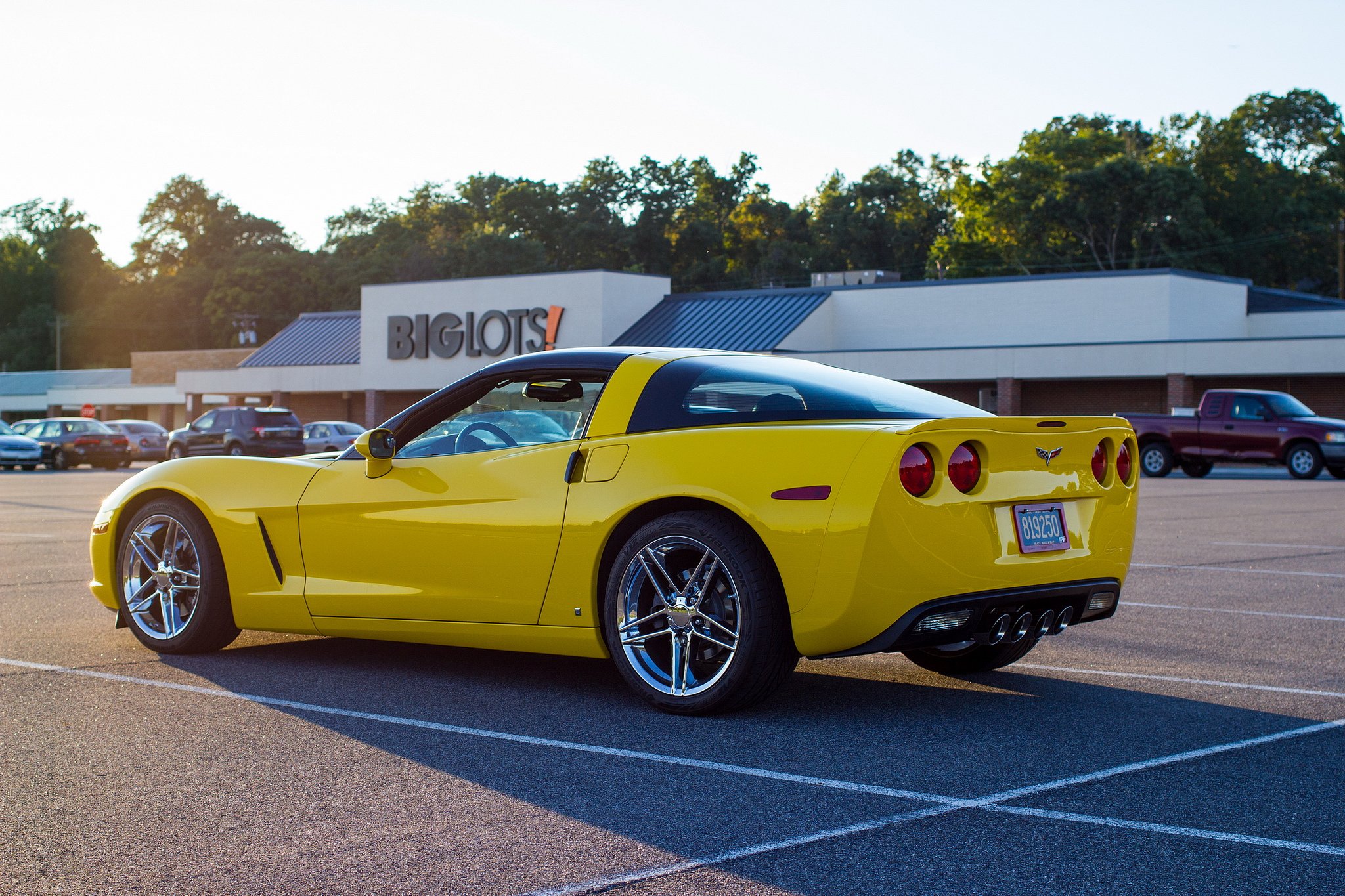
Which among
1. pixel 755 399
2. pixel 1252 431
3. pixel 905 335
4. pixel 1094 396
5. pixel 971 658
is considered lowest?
pixel 971 658

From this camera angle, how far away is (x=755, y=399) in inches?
221

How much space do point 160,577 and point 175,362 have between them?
72051 mm

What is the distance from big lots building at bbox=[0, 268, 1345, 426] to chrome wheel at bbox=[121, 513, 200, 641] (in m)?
34.7

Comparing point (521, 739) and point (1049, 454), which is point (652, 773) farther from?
point (1049, 454)

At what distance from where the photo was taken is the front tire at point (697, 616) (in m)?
5.11

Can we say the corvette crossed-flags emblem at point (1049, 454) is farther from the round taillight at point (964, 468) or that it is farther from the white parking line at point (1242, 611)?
the white parking line at point (1242, 611)

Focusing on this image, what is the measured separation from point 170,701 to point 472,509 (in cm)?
139

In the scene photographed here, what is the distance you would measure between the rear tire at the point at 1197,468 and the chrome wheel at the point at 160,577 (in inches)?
998

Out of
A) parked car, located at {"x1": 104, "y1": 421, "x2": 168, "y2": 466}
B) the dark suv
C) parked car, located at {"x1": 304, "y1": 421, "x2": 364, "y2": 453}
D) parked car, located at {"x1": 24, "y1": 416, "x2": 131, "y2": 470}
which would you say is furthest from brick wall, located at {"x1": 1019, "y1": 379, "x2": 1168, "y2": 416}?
parked car, located at {"x1": 104, "y1": 421, "x2": 168, "y2": 466}

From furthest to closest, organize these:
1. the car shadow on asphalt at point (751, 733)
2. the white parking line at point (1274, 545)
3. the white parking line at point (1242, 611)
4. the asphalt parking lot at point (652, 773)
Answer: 1. the white parking line at point (1274, 545)
2. the white parking line at point (1242, 611)
3. the car shadow on asphalt at point (751, 733)
4. the asphalt parking lot at point (652, 773)

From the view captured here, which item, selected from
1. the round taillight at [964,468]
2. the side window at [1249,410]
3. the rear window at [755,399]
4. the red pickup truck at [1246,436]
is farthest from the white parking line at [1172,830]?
the side window at [1249,410]

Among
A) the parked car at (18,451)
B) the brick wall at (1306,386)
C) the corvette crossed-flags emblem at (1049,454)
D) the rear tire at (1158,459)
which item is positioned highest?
the brick wall at (1306,386)

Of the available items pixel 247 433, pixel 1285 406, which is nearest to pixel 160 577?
pixel 1285 406

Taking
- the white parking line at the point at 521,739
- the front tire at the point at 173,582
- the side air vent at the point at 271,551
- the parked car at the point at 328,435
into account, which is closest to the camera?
the white parking line at the point at 521,739
